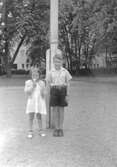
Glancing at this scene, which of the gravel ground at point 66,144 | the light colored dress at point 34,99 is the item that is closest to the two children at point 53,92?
Result: the light colored dress at point 34,99

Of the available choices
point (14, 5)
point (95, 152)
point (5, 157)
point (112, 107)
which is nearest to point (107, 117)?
point (112, 107)

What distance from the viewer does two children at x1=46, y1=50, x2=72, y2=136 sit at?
6.18m

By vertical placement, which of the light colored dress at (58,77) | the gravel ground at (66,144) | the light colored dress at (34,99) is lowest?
the gravel ground at (66,144)

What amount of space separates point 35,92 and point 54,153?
1.64 metres

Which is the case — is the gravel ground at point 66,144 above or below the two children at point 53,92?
below

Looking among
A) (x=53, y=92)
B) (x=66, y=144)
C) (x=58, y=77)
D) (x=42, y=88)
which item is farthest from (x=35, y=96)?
(x=66, y=144)

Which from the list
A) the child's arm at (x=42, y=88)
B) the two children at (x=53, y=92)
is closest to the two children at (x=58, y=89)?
the two children at (x=53, y=92)

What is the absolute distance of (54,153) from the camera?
4.94m

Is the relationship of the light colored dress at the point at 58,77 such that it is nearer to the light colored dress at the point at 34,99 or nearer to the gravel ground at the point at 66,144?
the light colored dress at the point at 34,99

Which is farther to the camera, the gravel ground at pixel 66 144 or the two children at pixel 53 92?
the two children at pixel 53 92

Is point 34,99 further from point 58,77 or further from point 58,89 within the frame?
point 58,77

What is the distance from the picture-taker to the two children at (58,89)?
20.3 feet

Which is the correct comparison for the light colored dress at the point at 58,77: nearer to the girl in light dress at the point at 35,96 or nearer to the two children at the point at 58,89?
the two children at the point at 58,89

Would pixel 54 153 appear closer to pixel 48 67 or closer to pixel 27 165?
pixel 27 165
